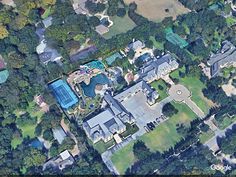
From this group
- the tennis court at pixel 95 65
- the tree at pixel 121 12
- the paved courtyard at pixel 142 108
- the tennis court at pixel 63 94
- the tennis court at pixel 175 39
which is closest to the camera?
the paved courtyard at pixel 142 108

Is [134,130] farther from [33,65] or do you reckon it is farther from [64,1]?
[64,1]

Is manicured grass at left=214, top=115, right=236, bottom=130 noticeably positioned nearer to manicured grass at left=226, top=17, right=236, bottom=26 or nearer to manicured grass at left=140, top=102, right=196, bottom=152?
manicured grass at left=140, top=102, right=196, bottom=152

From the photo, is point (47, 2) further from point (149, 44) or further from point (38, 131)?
point (38, 131)

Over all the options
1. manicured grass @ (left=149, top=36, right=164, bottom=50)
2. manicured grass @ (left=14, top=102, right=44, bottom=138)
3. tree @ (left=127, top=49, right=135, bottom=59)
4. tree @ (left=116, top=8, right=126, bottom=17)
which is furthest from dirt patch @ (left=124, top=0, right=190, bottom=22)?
manicured grass @ (left=14, top=102, right=44, bottom=138)

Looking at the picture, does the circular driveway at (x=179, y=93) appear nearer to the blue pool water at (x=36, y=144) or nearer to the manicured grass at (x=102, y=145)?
the manicured grass at (x=102, y=145)

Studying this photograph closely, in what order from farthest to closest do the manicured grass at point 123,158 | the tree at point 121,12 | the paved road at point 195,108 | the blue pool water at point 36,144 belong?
the tree at point 121,12
the paved road at point 195,108
the blue pool water at point 36,144
the manicured grass at point 123,158

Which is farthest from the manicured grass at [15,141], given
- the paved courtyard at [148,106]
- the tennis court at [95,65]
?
the tennis court at [95,65]
